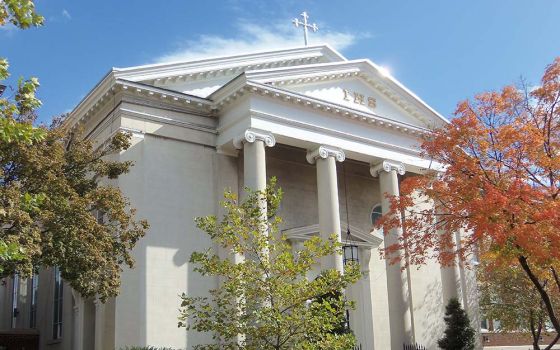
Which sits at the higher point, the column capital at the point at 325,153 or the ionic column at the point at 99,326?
the column capital at the point at 325,153

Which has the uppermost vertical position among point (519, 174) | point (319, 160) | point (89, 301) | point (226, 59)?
point (226, 59)

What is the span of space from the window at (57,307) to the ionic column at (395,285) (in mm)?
14995

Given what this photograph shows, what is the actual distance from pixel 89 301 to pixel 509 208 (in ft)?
54.5

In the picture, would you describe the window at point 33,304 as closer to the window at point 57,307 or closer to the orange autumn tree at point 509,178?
the window at point 57,307

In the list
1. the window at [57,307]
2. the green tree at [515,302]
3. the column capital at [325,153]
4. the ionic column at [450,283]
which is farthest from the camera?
the green tree at [515,302]

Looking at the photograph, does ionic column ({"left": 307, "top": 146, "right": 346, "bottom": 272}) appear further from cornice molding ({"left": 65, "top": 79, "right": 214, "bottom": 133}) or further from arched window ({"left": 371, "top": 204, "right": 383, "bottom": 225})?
arched window ({"left": 371, "top": 204, "right": 383, "bottom": 225})

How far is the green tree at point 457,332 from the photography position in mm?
25766

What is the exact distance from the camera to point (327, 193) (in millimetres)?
25484

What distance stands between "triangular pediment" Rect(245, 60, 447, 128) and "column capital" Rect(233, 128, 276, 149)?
203 cm

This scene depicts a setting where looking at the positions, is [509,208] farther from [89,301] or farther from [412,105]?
[89,301]

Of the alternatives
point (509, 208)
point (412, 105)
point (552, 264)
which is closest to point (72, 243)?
point (509, 208)

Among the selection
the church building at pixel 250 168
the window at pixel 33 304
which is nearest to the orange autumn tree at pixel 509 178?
the church building at pixel 250 168

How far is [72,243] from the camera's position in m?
17.1

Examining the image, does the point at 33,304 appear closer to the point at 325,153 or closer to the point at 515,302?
the point at 325,153
